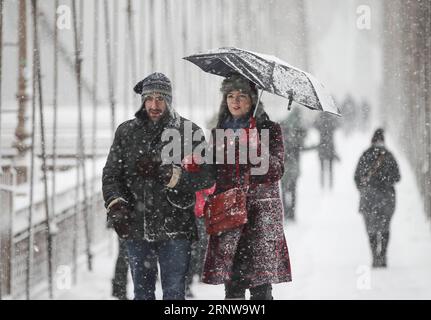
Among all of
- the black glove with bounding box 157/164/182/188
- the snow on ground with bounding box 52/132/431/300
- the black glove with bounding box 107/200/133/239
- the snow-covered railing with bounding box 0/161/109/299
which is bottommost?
the snow on ground with bounding box 52/132/431/300

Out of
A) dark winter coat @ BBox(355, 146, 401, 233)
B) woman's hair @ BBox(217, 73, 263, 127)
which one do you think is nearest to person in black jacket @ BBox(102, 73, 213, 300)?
woman's hair @ BBox(217, 73, 263, 127)

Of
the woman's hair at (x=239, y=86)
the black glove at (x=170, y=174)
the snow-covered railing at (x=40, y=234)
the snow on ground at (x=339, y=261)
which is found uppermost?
the woman's hair at (x=239, y=86)

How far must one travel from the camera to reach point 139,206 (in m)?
4.02

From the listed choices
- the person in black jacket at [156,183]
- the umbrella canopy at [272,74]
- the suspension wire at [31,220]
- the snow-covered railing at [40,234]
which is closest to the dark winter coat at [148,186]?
the person in black jacket at [156,183]

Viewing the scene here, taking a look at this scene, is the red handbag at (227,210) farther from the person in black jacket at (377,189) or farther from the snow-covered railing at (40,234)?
the person in black jacket at (377,189)

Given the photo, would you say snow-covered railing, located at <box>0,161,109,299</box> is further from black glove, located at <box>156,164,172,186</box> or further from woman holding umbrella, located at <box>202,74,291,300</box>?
woman holding umbrella, located at <box>202,74,291,300</box>

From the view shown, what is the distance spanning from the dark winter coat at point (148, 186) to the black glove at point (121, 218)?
0.03 m

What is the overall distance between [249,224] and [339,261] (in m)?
4.60

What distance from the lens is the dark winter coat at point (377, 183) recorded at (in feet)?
25.4

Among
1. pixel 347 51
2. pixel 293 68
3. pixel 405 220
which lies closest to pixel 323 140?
pixel 405 220

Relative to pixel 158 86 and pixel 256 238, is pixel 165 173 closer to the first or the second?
pixel 158 86

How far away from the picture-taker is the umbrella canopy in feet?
13.0

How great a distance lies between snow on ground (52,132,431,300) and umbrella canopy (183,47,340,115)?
104 inches
